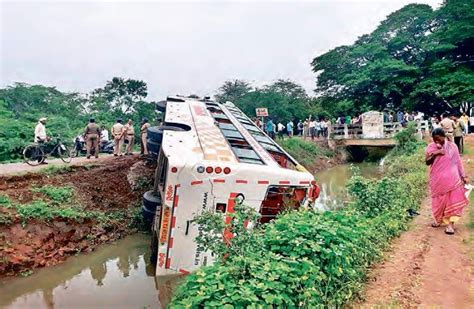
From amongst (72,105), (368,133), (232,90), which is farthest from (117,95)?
(368,133)

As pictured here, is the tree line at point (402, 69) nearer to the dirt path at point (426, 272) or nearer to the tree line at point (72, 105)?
the tree line at point (72, 105)

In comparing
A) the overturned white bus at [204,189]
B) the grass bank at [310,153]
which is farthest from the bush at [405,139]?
the overturned white bus at [204,189]

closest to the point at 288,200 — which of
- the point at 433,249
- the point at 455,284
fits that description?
the point at 433,249

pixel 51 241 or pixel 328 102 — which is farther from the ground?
pixel 328 102

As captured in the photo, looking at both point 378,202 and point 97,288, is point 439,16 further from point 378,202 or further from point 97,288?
point 97,288

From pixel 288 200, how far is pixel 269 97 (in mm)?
25682

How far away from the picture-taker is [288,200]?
7188 millimetres

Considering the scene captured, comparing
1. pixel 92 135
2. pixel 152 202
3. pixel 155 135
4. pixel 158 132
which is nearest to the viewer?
pixel 152 202

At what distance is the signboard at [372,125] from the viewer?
975 inches

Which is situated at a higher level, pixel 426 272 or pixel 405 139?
pixel 405 139

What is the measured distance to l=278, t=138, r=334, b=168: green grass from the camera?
74.7 feet

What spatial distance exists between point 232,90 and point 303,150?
54.7 feet

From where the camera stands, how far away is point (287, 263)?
12.5 feet

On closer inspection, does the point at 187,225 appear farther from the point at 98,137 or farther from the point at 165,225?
the point at 98,137
